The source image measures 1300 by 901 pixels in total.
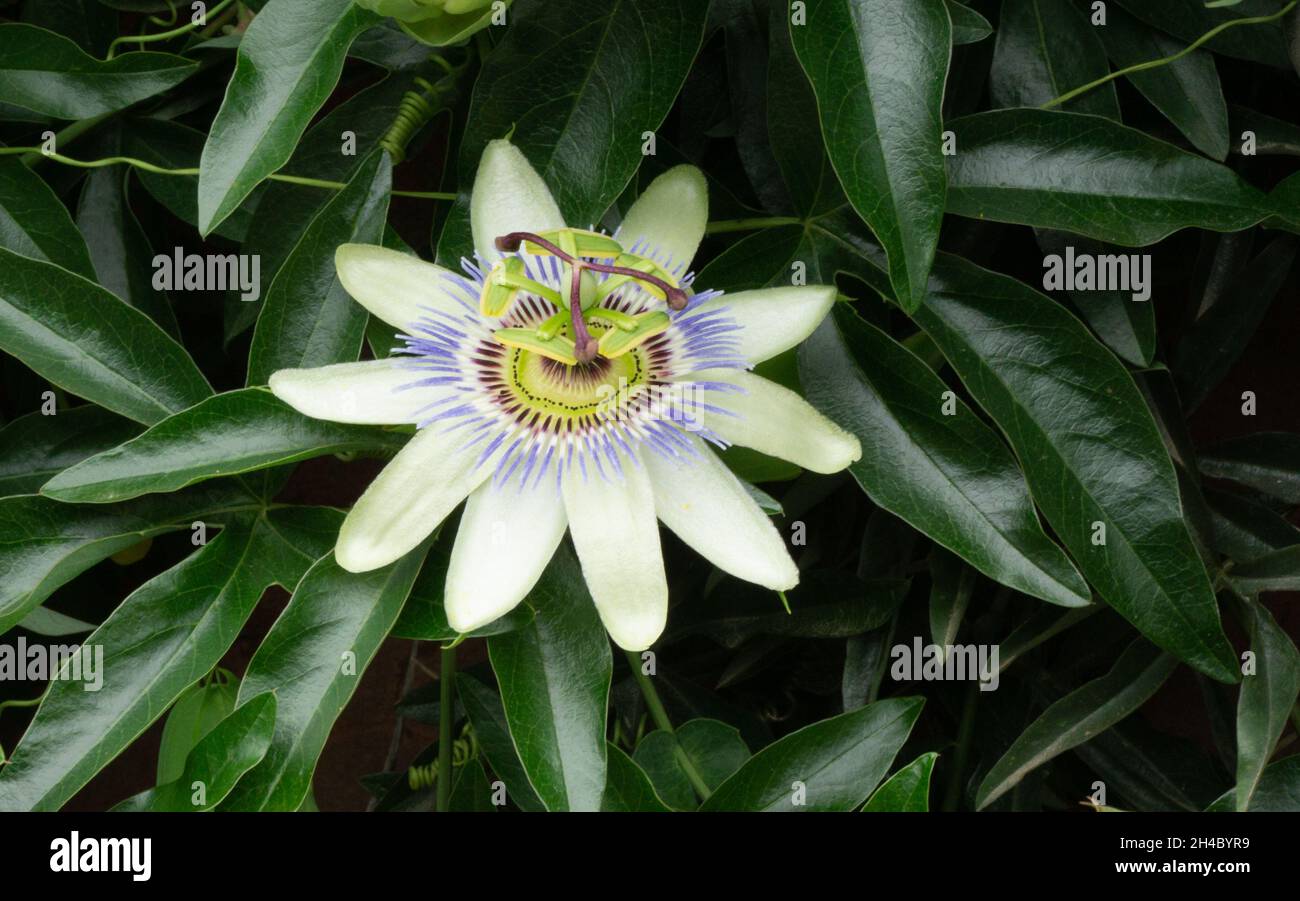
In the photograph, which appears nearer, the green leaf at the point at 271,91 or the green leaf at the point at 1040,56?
the green leaf at the point at 271,91

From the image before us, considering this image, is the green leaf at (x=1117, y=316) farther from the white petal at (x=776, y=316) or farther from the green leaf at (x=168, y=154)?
the green leaf at (x=168, y=154)

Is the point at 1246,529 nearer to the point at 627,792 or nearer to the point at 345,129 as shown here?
the point at 627,792

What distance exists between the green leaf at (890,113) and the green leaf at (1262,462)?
2.37ft

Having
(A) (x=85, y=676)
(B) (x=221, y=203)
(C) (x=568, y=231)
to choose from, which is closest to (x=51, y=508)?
(A) (x=85, y=676)

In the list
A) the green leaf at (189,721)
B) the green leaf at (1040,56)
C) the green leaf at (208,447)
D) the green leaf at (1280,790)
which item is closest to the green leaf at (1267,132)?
the green leaf at (1040,56)

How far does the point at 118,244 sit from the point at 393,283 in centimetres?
57

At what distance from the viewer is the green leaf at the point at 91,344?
119 centimetres

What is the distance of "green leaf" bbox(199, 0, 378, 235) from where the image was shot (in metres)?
1.04

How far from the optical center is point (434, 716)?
1.75 meters

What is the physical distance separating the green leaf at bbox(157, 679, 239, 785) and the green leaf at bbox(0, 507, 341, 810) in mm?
166

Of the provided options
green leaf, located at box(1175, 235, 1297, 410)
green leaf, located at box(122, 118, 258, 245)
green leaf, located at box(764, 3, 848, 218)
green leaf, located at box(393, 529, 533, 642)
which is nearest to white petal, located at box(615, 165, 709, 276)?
green leaf, located at box(764, 3, 848, 218)

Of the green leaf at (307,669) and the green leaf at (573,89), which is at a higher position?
the green leaf at (573,89)

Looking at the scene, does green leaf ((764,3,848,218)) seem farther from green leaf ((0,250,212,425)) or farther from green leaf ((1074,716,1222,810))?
green leaf ((1074,716,1222,810))

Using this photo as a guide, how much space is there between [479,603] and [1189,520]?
798mm
